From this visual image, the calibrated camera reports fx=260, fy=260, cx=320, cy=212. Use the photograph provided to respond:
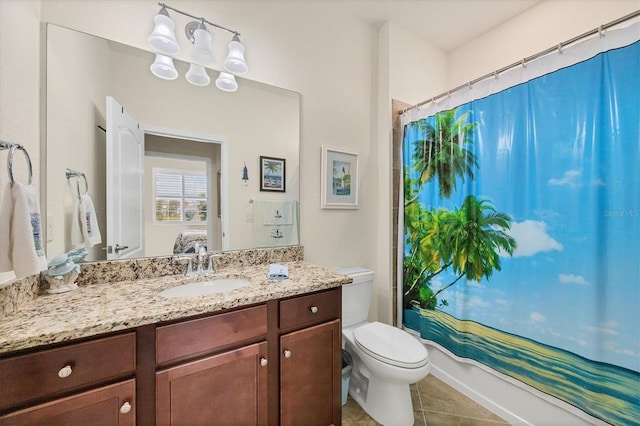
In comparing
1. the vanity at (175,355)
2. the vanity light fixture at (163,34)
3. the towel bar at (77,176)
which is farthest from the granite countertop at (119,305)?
the vanity light fixture at (163,34)

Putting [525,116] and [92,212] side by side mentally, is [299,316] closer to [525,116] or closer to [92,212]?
[92,212]

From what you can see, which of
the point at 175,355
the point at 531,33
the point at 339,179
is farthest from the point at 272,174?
the point at 531,33

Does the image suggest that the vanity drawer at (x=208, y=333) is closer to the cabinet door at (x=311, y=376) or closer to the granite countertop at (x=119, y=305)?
the granite countertop at (x=119, y=305)

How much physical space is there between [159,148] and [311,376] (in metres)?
1.43

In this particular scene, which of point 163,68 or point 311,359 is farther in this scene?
point 163,68

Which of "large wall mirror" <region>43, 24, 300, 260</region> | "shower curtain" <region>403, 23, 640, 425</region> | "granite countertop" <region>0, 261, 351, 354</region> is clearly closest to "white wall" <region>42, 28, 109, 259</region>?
"large wall mirror" <region>43, 24, 300, 260</region>

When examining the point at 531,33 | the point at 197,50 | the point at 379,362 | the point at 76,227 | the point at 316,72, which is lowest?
the point at 379,362

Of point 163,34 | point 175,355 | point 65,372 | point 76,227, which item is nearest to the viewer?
point 65,372

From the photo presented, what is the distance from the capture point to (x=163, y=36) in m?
1.32

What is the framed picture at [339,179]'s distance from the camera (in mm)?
1943

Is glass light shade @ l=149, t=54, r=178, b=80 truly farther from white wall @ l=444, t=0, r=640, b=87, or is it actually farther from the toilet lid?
white wall @ l=444, t=0, r=640, b=87

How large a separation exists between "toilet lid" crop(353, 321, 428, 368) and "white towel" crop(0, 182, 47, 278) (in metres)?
1.50

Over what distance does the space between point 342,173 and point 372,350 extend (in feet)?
4.05

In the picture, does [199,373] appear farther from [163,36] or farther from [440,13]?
[440,13]
